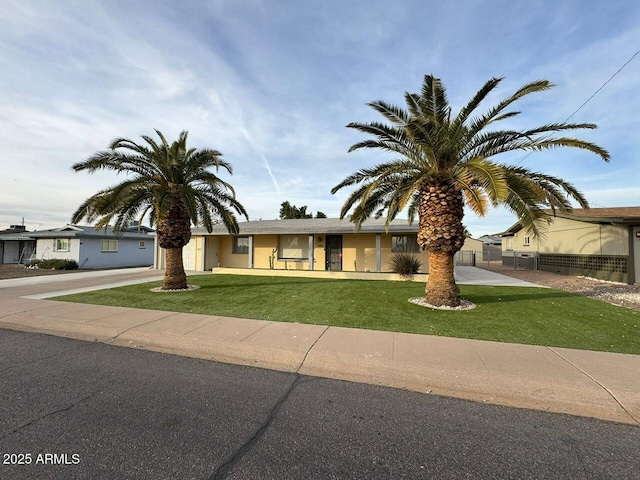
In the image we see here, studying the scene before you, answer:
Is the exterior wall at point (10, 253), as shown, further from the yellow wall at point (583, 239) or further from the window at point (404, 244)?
the yellow wall at point (583, 239)

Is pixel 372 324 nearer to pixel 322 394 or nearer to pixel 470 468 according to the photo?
pixel 322 394

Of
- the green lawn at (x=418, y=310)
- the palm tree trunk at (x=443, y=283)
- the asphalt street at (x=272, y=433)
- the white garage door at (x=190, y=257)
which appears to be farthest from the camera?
the white garage door at (x=190, y=257)

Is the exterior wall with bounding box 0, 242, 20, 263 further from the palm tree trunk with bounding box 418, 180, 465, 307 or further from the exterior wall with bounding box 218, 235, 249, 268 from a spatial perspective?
the palm tree trunk with bounding box 418, 180, 465, 307

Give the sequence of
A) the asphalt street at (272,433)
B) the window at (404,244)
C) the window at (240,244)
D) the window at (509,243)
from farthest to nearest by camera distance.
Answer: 1. the window at (509,243)
2. the window at (240,244)
3. the window at (404,244)
4. the asphalt street at (272,433)

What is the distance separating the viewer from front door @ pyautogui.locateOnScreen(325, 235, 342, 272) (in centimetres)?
1717

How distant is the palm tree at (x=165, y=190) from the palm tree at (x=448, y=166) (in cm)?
610

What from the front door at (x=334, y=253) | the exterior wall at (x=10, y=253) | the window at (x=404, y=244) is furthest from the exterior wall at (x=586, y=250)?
the exterior wall at (x=10, y=253)

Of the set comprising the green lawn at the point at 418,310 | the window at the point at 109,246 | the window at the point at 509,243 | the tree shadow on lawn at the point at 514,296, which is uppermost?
the window at the point at 509,243

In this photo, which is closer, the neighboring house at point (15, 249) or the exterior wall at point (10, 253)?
the neighboring house at point (15, 249)

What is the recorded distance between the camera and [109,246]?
24.1 meters

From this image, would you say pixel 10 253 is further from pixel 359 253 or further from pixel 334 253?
pixel 359 253

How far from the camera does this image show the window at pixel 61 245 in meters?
22.7

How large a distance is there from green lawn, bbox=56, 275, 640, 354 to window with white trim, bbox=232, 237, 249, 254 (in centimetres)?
737

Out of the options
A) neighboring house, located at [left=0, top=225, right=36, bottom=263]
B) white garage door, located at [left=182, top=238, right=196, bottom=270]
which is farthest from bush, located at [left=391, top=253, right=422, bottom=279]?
neighboring house, located at [left=0, top=225, right=36, bottom=263]
